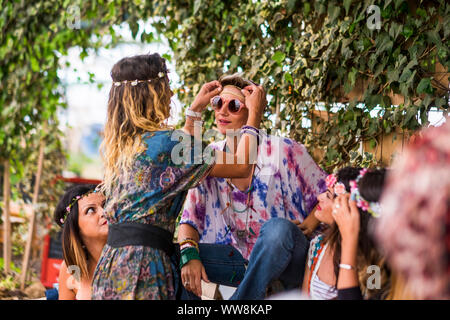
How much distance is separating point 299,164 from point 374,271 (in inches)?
33.1

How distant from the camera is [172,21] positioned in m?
3.75

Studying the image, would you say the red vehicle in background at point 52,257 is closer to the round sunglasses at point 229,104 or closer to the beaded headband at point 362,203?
the round sunglasses at point 229,104

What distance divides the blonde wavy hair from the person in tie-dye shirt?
512 mm

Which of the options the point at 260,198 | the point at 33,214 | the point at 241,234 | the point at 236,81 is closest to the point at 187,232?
the point at 241,234

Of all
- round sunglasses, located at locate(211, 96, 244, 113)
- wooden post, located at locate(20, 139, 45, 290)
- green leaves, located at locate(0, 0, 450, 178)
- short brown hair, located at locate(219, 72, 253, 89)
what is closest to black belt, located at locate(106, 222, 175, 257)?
round sunglasses, located at locate(211, 96, 244, 113)

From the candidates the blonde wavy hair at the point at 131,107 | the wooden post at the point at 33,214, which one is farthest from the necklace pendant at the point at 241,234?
the wooden post at the point at 33,214

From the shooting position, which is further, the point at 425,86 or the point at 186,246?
the point at 425,86

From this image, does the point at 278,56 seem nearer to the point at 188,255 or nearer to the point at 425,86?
the point at 425,86

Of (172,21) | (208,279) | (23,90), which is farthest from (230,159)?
(23,90)

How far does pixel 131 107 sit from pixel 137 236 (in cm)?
51

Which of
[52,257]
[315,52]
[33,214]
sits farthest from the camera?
[52,257]

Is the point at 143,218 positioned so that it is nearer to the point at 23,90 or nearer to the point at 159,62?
the point at 159,62

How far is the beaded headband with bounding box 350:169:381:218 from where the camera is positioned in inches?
64.9

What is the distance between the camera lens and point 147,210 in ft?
6.41
